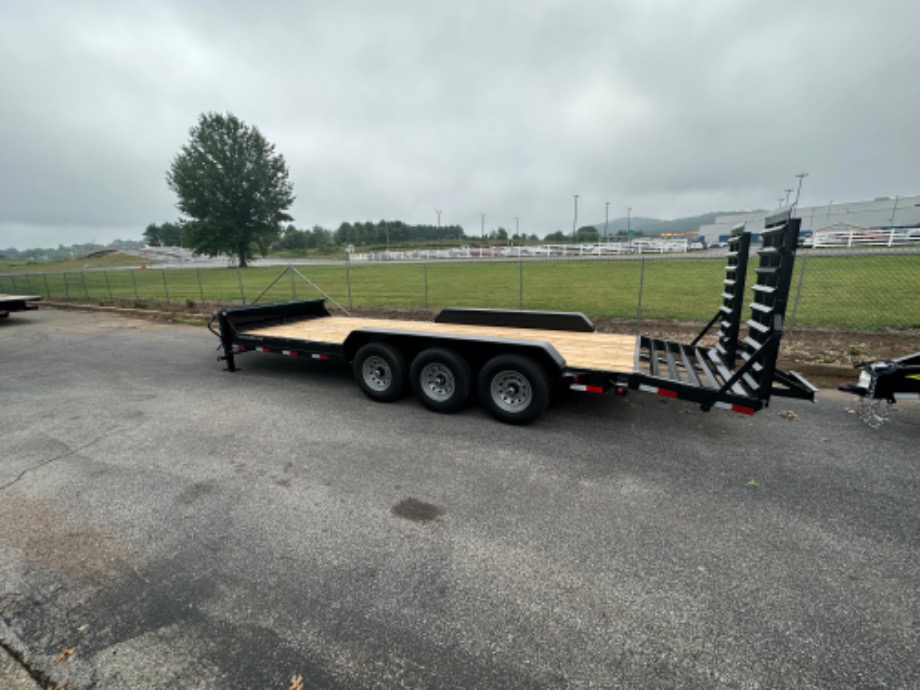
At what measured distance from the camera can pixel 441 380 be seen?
5094 millimetres

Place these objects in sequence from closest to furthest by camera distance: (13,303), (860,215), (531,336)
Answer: (531,336), (13,303), (860,215)

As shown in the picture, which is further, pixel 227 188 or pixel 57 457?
pixel 227 188

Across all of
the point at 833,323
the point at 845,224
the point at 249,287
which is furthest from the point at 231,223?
the point at 845,224

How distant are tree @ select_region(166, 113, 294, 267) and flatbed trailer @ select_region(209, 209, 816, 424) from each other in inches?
1901

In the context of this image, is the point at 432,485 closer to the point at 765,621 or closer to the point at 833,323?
the point at 765,621

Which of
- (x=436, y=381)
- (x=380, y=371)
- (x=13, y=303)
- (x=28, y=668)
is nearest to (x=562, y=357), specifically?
(x=436, y=381)

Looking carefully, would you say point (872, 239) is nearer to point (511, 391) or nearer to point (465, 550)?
point (511, 391)

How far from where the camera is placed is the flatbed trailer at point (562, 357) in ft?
12.9

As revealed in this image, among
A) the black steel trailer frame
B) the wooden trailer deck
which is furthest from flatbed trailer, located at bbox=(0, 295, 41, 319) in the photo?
the black steel trailer frame

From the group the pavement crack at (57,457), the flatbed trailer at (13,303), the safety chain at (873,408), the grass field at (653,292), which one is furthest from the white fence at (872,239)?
the flatbed trailer at (13,303)

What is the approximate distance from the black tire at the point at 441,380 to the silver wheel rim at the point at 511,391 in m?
0.34

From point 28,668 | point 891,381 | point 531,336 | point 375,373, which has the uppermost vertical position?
point 531,336

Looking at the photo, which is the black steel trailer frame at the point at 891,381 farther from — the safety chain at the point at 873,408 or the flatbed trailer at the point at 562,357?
the flatbed trailer at the point at 562,357

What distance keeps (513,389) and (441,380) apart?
0.90m
